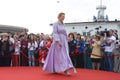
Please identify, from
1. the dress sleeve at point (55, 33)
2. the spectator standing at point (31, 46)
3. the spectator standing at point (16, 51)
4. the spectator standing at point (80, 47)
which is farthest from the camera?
the spectator standing at point (31, 46)

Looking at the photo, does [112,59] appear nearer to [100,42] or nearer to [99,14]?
[100,42]

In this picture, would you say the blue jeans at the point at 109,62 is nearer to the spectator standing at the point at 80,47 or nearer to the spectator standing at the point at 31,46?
the spectator standing at the point at 80,47

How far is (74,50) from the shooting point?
516 inches

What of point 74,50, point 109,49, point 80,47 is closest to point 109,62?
point 109,49

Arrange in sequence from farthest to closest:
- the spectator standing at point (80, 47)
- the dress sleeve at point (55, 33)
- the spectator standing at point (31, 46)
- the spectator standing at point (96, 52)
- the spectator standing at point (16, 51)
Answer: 1. the spectator standing at point (31, 46)
2. the spectator standing at point (16, 51)
3. the spectator standing at point (80, 47)
4. the spectator standing at point (96, 52)
5. the dress sleeve at point (55, 33)

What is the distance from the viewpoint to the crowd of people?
1227 centimetres

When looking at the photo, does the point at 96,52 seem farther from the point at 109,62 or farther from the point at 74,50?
the point at 74,50

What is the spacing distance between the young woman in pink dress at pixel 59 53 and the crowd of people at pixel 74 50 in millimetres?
2456

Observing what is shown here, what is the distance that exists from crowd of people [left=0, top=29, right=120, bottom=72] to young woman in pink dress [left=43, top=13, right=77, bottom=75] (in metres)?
2.46

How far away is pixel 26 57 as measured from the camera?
13.9 m

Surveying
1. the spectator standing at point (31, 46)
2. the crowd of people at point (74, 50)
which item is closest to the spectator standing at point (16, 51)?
the crowd of people at point (74, 50)

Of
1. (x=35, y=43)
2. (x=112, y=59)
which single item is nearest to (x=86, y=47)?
(x=112, y=59)

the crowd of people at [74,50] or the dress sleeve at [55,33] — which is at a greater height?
the dress sleeve at [55,33]

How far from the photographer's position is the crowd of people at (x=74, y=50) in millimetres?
12266
